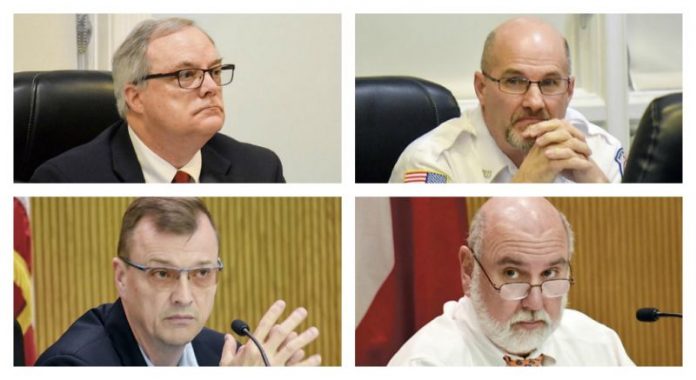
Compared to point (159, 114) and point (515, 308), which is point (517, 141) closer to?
point (515, 308)

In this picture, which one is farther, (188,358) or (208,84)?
(188,358)

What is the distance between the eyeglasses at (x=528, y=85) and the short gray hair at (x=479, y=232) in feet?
1.06

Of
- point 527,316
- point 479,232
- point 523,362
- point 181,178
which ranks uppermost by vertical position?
point 181,178

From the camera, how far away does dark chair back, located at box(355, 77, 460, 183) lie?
3.22m

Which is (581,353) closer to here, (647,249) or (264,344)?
(647,249)

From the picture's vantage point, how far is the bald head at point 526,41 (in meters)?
3.14

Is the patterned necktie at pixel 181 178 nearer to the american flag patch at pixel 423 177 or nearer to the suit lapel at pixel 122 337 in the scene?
the suit lapel at pixel 122 337

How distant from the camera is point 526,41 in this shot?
3150mm

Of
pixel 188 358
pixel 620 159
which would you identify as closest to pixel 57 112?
pixel 188 358

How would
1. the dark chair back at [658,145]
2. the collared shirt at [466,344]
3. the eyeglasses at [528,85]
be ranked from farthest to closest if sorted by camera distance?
1. the collared shirt at [466,344]
2. the eyeglasses at [528,85]
3. the dark chair back at [658,145]

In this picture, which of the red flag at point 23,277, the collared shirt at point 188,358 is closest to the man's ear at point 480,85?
the collared shirt at point 188,358

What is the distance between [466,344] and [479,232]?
303 mm

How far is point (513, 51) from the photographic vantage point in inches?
124
